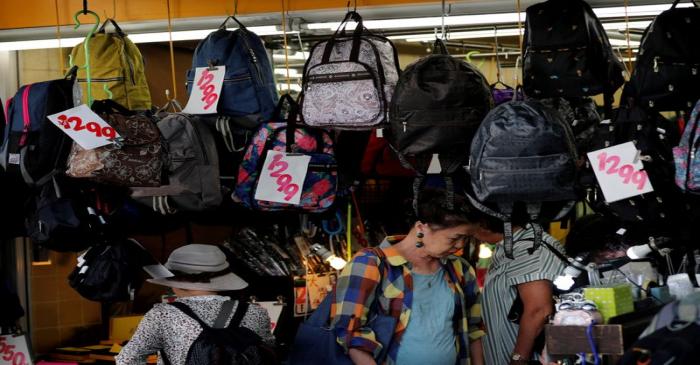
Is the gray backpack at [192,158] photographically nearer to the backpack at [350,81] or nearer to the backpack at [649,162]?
the backpack at [350,81]

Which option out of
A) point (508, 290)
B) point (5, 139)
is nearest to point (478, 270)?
point (508, 290)

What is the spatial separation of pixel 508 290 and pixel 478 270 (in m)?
1.15

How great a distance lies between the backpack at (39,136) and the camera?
15.0ft

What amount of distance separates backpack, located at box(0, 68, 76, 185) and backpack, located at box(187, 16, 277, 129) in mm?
631

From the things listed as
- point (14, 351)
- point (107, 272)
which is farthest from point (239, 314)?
point (14, 351)

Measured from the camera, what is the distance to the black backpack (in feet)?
13.3

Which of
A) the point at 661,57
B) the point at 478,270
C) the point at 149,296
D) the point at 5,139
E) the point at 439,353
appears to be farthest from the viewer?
the point at 149,296

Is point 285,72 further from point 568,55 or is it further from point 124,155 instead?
point 568,55

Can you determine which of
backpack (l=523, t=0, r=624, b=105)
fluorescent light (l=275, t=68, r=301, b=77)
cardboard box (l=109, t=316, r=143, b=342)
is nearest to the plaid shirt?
backpack (l=523, t=0, r=624, b=105)

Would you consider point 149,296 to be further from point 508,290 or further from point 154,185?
point 508,290

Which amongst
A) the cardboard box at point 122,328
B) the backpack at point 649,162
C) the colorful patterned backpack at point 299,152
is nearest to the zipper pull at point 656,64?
the backpack at point 649,162

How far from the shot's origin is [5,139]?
4719 millimetres

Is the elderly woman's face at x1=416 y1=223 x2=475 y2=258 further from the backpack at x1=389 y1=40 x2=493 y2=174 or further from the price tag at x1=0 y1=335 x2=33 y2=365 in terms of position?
the price tag at x1=0 y1=335 x2=33 y2=365

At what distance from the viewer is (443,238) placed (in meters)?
4.38
